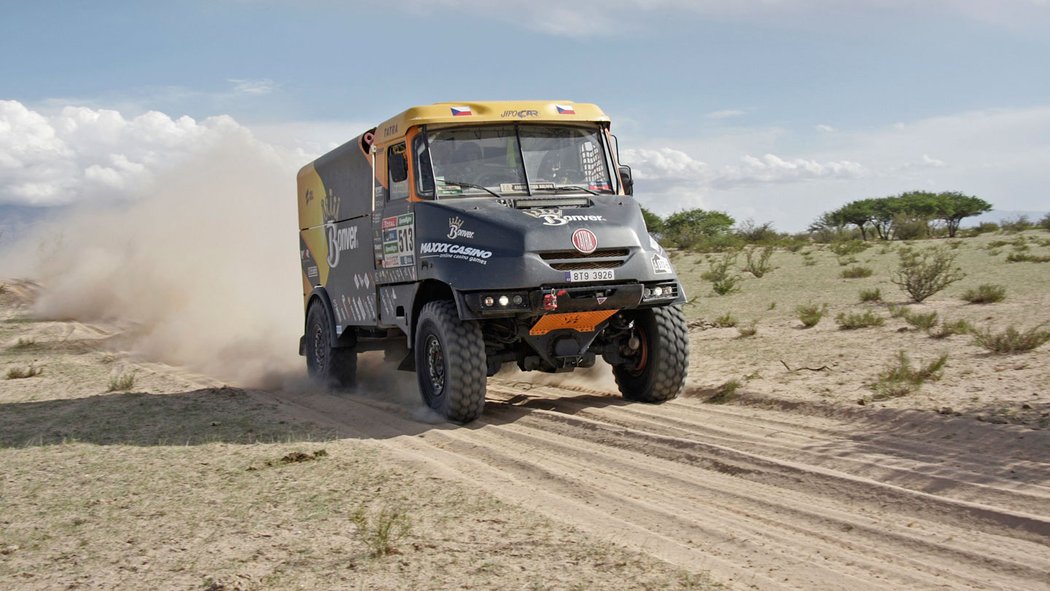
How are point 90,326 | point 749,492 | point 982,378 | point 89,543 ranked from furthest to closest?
point 90,326
point 982,378
point 749,492
point 89,543

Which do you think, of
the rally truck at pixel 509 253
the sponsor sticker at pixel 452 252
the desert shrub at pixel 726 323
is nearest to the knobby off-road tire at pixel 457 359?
the rally truck at pixel 509 253

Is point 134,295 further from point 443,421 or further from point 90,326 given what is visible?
point 443,421

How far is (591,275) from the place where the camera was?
8844mm

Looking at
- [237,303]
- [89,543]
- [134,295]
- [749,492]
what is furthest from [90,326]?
[749,492]

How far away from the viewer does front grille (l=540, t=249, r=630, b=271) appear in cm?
877

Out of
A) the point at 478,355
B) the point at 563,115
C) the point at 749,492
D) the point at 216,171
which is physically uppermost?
the point at 216,171

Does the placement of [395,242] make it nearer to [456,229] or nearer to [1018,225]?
[456,229]

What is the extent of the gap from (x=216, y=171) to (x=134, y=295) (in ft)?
13.0

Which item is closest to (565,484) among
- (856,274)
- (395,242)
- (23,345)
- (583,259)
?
(583,259)

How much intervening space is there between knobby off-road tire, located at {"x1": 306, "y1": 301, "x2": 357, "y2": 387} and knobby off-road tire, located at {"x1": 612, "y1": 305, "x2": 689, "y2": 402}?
4338 millimetres

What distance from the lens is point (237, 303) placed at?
20891 mm

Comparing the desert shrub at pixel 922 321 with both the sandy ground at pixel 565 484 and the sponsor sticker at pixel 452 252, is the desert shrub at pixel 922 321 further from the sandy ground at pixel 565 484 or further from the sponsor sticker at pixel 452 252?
the sponsor sticker at pixel 452 252

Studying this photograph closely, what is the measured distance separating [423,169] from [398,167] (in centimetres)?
35

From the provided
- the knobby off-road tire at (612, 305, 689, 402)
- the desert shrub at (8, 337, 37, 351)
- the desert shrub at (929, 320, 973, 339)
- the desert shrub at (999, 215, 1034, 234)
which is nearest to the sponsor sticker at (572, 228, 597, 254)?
the knobby off-road tire at (612, 305, 689, 402)
